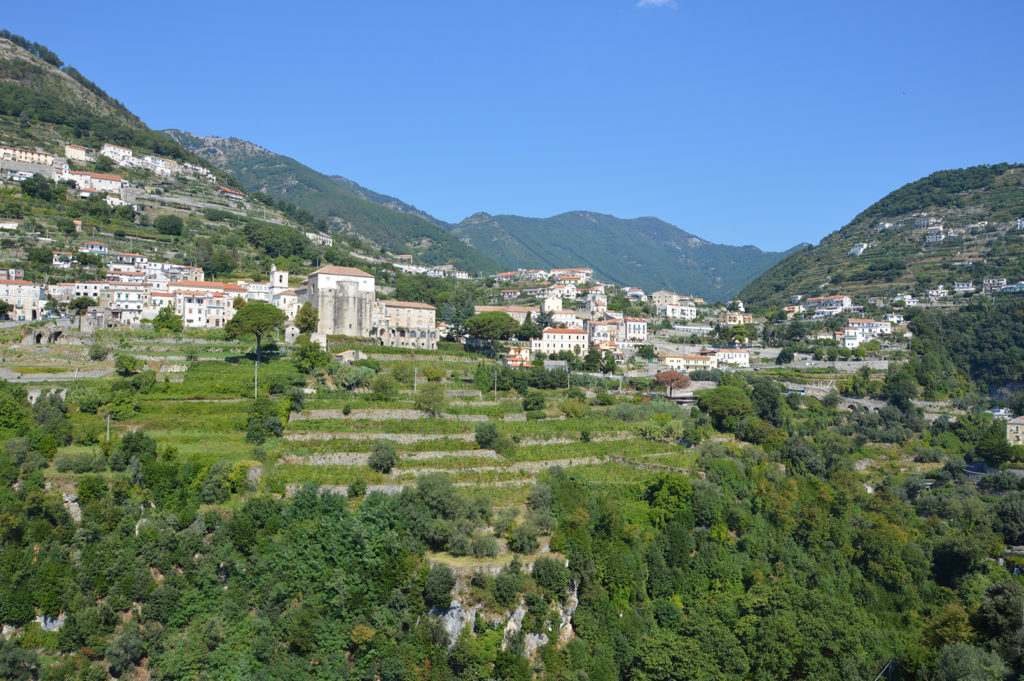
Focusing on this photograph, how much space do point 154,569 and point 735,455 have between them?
26.0m

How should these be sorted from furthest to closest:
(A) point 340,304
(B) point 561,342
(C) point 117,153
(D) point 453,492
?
(C) point 117,153, (B) point 561,342, (A) point 340,304, (D) point 453,492

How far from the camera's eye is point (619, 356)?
59688mm

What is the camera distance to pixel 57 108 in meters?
89.8

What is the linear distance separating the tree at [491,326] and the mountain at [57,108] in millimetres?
51418

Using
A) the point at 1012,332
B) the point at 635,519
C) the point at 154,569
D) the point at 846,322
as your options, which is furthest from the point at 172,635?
the point at 1012,332

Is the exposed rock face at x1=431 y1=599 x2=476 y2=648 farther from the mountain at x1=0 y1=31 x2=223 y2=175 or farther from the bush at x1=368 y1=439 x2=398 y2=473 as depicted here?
the mountain at x1=0 y1=31 x2=223 y2=175

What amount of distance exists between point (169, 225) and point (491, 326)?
33393 millimetres

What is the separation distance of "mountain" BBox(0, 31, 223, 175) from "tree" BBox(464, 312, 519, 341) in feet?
169

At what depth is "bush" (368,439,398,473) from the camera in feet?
99.5

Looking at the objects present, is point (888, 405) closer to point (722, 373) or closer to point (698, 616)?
point (722, 373)

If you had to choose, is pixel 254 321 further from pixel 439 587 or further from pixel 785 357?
pixel 785 357

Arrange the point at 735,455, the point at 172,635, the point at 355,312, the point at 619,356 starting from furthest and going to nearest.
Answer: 1. the point at 619,356
2. the point at 355,312
3. the point at 735,455
4. the point at 172,635

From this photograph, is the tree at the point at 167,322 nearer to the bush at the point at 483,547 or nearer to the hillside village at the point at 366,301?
the hillside village at the point at 366,301

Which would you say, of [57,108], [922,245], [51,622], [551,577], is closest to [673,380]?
[551,577]
